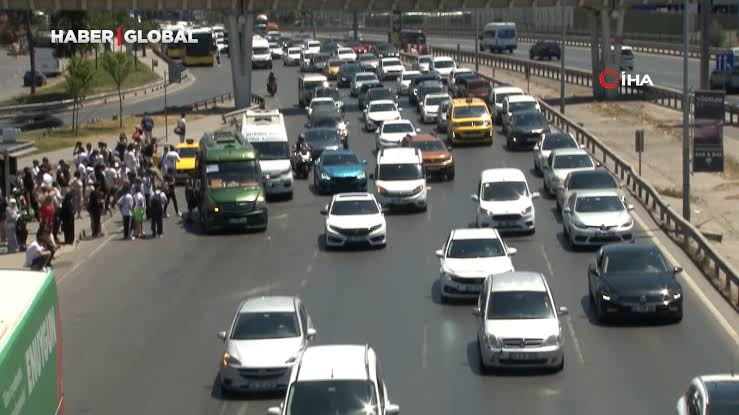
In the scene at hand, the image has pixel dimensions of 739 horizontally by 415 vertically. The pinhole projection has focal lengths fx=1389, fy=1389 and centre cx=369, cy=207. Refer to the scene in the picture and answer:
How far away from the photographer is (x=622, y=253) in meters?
26.5

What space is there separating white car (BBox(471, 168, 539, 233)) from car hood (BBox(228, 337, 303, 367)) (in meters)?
14.5

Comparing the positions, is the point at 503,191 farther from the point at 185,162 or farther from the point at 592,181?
the point at 185,162

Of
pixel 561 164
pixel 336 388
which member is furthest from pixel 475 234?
pixel 561 164

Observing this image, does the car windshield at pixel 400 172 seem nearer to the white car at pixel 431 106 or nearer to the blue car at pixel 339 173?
the blue car at pixel 339 173

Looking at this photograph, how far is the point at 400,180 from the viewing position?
40.2 meters

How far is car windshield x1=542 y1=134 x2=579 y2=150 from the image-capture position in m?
45.3

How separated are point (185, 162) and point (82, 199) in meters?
7.66

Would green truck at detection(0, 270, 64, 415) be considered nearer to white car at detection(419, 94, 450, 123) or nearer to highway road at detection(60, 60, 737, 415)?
highway road at detection(60, 60, 737, 415)

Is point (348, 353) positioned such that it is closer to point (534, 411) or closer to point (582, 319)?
point (534, 411)

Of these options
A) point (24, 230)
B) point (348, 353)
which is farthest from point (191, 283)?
point (348, 353)

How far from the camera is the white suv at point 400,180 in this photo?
3981 cm

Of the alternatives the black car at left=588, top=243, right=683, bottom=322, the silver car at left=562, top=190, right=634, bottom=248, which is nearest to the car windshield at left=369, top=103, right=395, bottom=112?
the silver car at left=562, top=190, right=634, bottom=248

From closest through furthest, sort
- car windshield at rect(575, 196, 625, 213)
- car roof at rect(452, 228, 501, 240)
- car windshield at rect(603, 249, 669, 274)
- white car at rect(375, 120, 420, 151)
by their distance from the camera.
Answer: car windshield at rect(603, 249, 669, 274) → car roof at rect(452, 228, 501, 240) → car windshield at rect(575, 196, 625, 213) → white car at rect(375, 120, 420, 151)

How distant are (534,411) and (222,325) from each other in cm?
850
